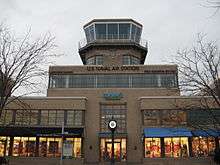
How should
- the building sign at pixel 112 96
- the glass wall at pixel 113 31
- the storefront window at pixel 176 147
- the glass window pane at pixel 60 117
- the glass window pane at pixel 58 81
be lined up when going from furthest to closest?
the glass wall at pixel 113 31 < the glass window pane at pixel 58 81 < the building sign at pixel 112 96 < the glass window pane at pixel 60 117 < the storefront window at pixel 176 147

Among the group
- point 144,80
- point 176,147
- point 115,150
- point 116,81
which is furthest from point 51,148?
point 144,80

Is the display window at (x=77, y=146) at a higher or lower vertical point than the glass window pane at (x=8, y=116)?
lower

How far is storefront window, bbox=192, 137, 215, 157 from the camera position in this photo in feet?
124

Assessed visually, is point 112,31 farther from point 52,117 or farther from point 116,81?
point 52,117

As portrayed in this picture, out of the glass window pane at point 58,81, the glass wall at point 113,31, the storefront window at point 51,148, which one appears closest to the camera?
the storefront window at point 51,148

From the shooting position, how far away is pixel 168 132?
36.9 m

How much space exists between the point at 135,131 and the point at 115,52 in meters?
14.2

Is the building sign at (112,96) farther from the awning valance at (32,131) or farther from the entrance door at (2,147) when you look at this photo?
the entrance door at (2,147)

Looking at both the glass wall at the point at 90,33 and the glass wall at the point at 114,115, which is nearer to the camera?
the glass wall at the point at 114,115

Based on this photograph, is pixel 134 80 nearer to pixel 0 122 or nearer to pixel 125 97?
pixel 125 97

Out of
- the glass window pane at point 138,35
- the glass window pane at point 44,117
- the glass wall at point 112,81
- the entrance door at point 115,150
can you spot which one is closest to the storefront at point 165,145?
the entrance door at point 115,150

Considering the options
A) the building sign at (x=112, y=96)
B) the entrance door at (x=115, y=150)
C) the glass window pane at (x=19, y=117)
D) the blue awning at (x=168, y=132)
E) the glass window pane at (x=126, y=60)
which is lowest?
the entrance door at (x=115, y=150)

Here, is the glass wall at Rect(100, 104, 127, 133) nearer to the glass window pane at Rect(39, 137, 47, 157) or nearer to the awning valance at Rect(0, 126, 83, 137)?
the awning valance at Rect(0, 126, 83, 137)

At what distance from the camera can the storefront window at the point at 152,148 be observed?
125 ft
